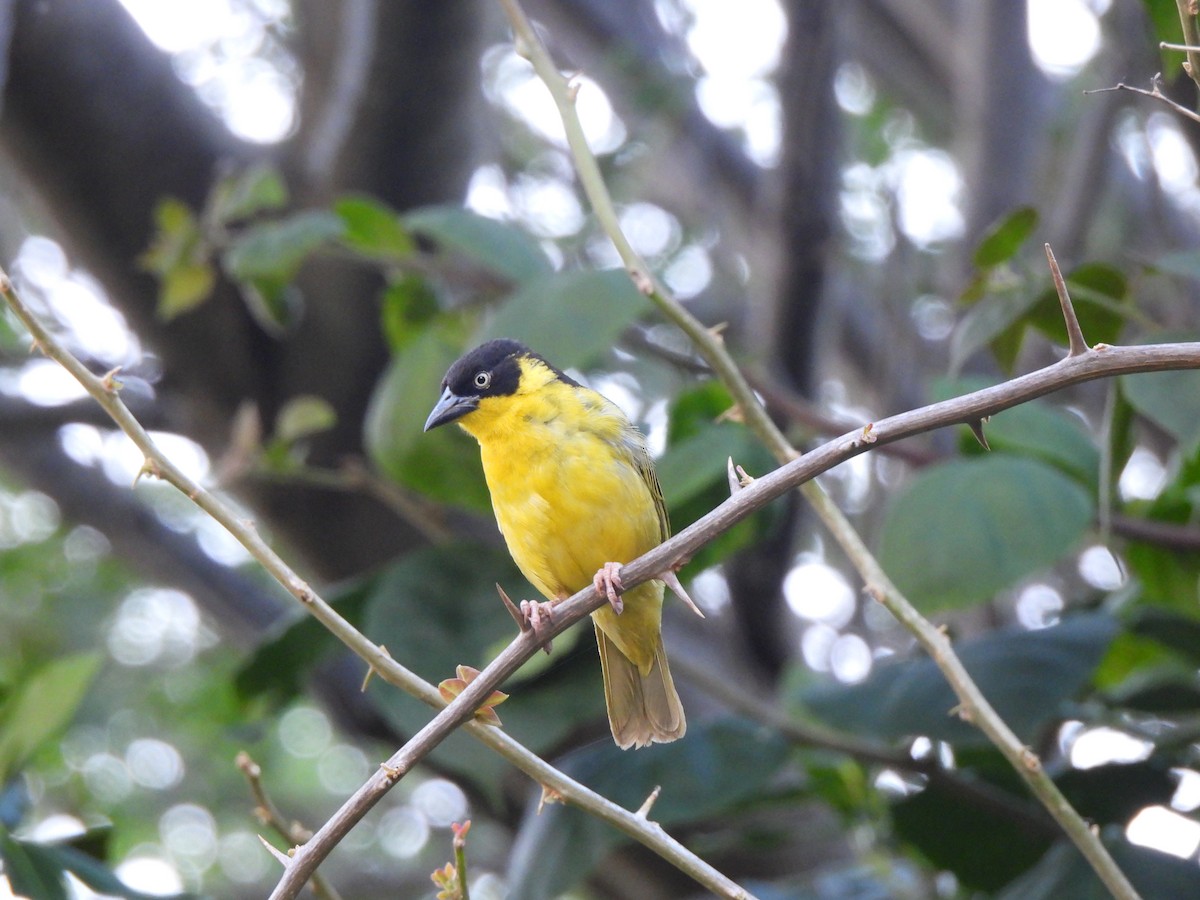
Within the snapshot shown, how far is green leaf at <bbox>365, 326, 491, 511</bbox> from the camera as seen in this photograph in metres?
3.49

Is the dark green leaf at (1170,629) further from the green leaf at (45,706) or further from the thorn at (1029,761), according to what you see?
the green leaf at (45,706)

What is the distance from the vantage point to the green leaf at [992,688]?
112 inches

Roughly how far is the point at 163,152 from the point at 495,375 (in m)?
1.97

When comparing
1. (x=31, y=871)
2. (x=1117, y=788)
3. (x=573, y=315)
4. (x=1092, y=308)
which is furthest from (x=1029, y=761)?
(x=31, y=871)

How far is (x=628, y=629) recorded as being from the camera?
126 inches

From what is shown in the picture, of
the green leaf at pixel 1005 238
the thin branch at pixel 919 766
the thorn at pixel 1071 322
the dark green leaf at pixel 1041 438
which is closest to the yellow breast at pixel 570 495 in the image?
the thin branch at pixel 919 766

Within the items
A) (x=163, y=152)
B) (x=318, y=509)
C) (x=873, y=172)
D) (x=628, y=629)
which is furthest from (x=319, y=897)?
(x=873, y=172)

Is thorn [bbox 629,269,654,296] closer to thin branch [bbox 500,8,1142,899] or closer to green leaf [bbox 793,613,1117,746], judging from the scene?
thin branch [bbox 500,8,1142,899]

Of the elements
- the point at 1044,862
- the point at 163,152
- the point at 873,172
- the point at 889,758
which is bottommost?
the point at 1044,862

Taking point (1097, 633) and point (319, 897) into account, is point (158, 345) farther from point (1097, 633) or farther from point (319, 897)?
point (1097, 633)

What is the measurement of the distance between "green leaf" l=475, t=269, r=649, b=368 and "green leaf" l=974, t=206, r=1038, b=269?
2.81ft

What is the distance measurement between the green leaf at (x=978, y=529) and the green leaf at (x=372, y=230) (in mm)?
1662

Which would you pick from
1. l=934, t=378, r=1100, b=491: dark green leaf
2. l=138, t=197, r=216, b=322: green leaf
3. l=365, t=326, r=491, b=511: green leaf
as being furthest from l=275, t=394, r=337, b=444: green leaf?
l=934, t=378, r=1100, b=491: dark green leaf

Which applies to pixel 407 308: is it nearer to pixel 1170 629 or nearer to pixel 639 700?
pixel 639 700
